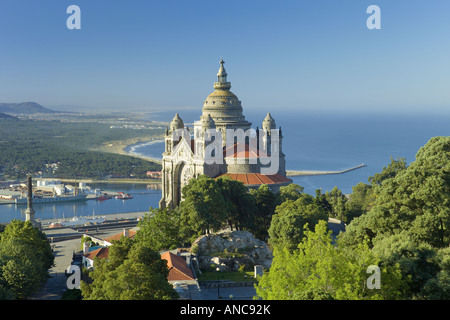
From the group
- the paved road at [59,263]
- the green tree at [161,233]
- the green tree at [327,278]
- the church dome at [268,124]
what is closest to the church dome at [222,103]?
the church dome at [268,124]

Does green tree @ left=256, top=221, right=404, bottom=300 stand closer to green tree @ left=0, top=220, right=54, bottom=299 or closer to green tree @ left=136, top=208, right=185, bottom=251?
green tree @ left=0, top=220, right=54, bottom=299

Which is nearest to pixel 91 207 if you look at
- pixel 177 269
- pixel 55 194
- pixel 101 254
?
pixel 55 194

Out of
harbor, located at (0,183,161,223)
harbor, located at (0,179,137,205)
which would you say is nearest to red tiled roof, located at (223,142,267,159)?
harbor, located at (0,183,161,223)

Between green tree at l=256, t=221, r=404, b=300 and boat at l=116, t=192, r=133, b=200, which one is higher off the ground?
green tree at l=256, t=221, r=404, b=300

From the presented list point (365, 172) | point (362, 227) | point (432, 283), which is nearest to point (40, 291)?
point (362, 227)

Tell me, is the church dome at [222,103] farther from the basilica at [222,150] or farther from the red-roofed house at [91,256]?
the red-roofed house at [91,256]
